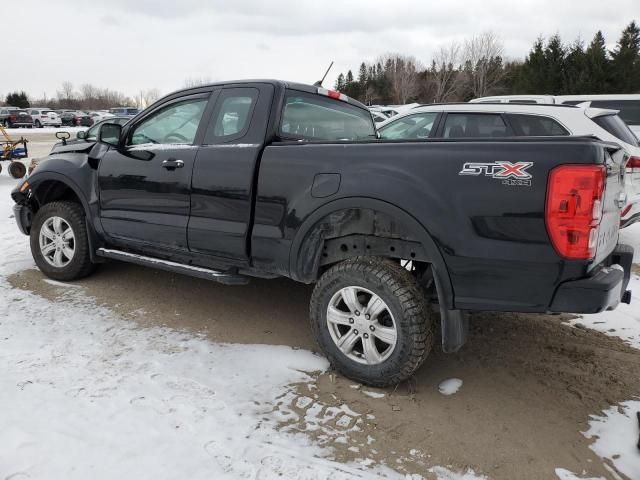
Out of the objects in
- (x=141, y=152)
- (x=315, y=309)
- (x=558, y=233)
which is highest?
(x=141, y=152)

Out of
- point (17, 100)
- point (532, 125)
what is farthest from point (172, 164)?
point (17, 100)

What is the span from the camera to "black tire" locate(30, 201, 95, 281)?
465 centimetres

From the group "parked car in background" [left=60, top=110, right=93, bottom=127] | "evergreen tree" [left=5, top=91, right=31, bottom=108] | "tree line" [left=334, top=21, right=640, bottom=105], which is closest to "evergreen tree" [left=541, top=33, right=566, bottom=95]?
"tree line" [left=334, top=21, right=640, bottom=105]

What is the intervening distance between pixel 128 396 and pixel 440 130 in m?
4.91

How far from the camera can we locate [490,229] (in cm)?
258

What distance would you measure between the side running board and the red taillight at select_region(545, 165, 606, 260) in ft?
6.94

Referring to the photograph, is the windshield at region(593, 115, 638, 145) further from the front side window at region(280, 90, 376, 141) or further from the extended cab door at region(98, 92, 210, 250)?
the extended cab door at region(98, 92, 210, 250)

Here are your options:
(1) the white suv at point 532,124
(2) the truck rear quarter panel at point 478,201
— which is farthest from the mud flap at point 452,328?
(1) the white suv at point 532,124

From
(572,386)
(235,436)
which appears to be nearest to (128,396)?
(235,436)

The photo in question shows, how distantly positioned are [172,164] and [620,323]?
12.7 feet

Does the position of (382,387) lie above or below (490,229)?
below

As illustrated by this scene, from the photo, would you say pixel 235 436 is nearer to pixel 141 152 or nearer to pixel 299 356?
pixel 299 356

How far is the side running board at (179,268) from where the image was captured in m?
3.64

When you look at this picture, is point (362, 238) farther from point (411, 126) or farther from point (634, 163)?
point (634, 163)
